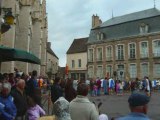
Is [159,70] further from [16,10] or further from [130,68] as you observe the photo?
[16,10]

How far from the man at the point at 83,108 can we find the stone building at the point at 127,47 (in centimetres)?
4012

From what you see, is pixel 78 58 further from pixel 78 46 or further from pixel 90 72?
pixel 90 72

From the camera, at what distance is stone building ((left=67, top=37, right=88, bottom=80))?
203 ft

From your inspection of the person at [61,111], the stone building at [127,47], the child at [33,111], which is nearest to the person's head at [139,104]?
the person at [61,111]

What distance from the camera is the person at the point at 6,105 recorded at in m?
6.26

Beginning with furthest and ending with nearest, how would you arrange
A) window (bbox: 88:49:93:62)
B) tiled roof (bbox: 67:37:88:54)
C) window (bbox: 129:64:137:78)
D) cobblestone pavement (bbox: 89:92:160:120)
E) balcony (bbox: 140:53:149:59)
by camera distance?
tiled roof (bbox: 67:37:88:54), window (bbox: 88:49:93:62), window (bbox: 129:64:137:78), balcony (bbox: 140:53:149:59), cobblestone pavement (bbox: 89:92:160:120)

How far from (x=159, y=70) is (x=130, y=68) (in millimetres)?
5125

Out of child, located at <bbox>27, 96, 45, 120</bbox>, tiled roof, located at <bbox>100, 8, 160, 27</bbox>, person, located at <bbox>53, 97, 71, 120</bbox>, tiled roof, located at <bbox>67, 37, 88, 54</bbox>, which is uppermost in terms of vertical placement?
tiled roof, located at <bbox>100, 8, 160, 27</bbox>

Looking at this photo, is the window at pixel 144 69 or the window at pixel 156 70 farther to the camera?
the window at pixel 144 69

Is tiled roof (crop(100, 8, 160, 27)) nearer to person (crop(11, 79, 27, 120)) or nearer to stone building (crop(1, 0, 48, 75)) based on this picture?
stone building (crop(1, 0, 48, 75))

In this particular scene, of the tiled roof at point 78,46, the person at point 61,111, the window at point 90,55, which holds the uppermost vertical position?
the tiled roof at point 78,46

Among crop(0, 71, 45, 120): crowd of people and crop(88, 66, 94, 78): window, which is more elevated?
crop(88, 66, 94, 78): window

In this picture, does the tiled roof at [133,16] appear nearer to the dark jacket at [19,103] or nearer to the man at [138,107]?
the dark jacket at [19,103]

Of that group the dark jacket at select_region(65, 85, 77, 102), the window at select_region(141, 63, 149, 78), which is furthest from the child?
the window at select_region(141, 63, 149, 78)
